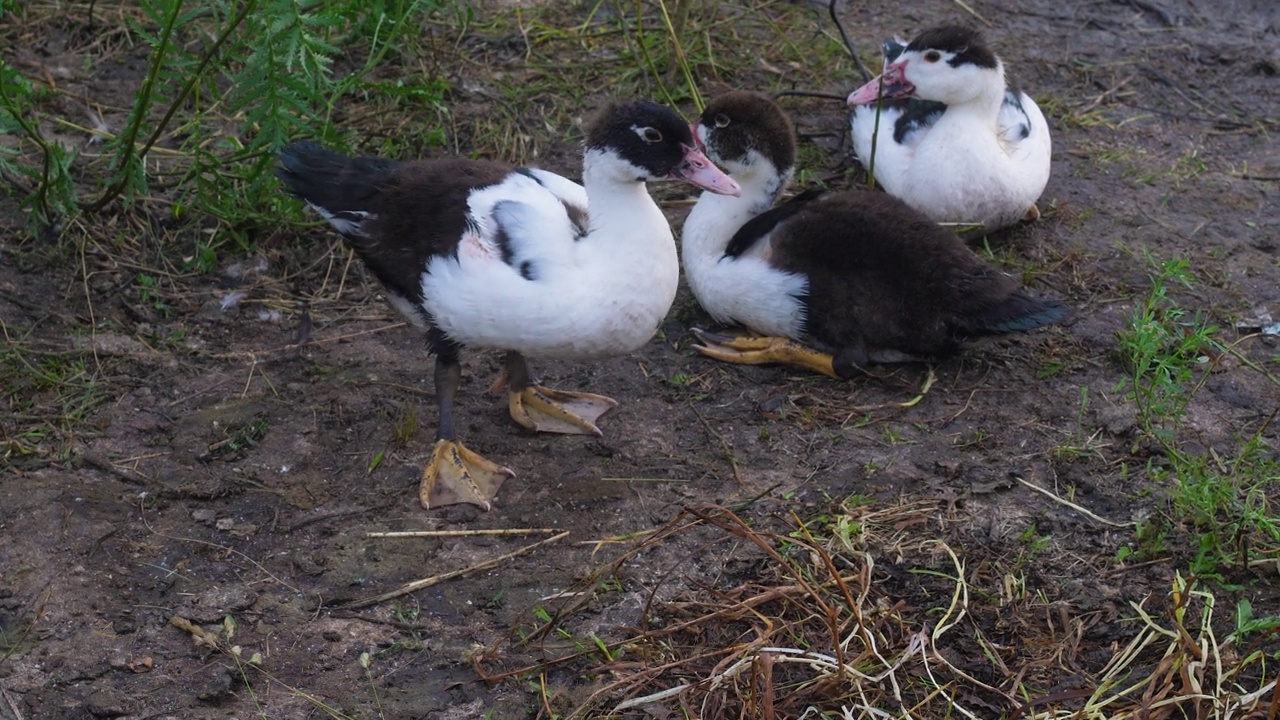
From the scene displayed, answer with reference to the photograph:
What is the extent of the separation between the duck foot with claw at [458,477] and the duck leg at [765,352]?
1.11m

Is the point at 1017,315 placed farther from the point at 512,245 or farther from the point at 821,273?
the point at 512,245

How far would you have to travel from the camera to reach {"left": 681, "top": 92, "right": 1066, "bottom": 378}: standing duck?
4.77 meters

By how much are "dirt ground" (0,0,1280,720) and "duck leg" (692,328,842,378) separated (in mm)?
68

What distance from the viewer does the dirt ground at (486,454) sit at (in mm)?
3543

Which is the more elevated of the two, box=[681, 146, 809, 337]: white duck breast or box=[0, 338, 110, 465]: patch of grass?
box=[0, 338, 110, 465]: patch of grass

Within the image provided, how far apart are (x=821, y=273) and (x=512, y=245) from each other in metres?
1.40

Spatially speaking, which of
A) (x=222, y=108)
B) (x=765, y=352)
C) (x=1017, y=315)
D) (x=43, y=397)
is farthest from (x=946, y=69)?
(x=43, y=397)

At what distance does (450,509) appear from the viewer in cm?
424

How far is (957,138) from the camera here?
568 cm

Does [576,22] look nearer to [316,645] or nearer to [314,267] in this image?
[314,267]

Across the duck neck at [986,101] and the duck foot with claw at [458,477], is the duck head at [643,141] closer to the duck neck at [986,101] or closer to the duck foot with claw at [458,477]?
the duck foot with claw at [458,477]

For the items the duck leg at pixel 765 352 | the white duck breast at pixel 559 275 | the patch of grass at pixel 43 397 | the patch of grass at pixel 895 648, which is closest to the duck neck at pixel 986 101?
the duck leg at pixel 765 352

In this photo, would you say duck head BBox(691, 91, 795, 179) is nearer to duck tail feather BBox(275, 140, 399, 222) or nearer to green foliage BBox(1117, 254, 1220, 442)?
duck tail feather BBox(275, 140, 399, 222)

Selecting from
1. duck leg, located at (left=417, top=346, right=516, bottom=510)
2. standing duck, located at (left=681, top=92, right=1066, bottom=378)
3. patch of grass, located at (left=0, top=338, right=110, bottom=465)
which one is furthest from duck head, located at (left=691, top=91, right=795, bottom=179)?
patch of grass, located at (left=0, top=338, right=110, bottom=465)
